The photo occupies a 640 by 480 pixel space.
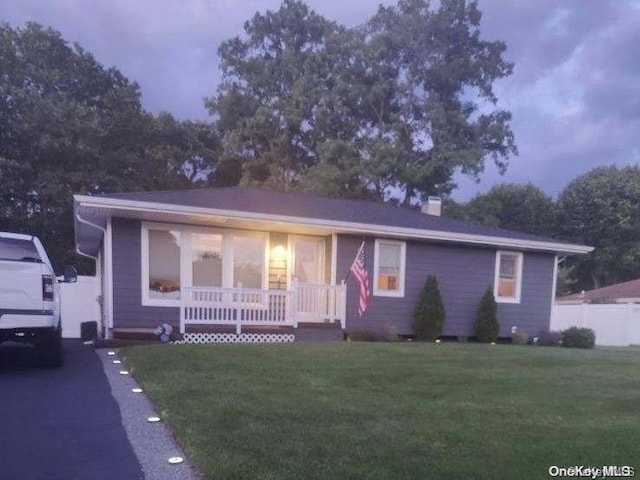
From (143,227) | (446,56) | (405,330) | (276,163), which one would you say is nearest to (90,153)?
(276,163)

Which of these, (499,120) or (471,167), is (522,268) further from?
(499,120)

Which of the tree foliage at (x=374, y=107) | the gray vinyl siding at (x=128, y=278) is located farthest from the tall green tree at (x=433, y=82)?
the gray vinyl siding at (x=128, y=278)

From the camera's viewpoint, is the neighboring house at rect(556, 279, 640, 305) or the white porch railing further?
the neighboring house at rect(556, 279, 640, 305)

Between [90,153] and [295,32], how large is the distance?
15115 mm

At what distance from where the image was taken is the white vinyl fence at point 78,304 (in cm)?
1614

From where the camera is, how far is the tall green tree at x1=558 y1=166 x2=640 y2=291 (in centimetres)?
3991

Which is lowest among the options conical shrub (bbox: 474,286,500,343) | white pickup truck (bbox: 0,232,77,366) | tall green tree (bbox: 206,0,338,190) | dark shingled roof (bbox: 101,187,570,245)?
conical shrub (bbox: 474,286,500,343)

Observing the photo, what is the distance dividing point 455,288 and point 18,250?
10.5 m

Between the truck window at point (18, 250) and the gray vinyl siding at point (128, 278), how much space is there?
3.90 meters

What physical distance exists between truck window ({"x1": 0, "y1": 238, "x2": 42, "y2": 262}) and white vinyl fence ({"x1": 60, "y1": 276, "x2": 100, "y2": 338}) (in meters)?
8.06

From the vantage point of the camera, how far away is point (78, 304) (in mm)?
16391

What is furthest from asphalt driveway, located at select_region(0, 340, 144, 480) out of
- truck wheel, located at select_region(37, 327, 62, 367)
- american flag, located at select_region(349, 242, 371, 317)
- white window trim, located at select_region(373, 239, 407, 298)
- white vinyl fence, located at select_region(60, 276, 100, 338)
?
white vinyl fence, located at select_region(60, 276, 100, 338)

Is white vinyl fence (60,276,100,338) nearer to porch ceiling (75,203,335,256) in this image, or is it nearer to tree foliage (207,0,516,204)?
porch ceiling (75,203,335,256)

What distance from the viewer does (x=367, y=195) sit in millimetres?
29406
